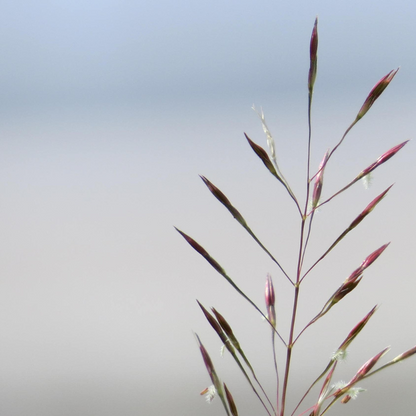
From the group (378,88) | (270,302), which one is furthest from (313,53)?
(270,302)

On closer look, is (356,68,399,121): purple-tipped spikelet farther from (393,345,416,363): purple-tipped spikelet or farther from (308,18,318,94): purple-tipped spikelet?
(393,345,416,363): purple-tipped spikelet

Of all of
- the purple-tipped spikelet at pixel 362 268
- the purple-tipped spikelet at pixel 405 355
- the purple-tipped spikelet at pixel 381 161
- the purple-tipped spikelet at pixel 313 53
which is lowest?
the purple-tipped spikelet at pixel 405 355

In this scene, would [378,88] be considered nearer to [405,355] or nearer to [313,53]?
[313,53]

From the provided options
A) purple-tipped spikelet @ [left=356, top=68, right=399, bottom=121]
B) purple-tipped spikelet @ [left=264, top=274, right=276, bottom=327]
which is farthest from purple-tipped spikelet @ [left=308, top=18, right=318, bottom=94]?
purple-tipped spikelet @ [left=264, top=274, right=276, bottom=327]

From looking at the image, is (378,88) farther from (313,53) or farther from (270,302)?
(270,302)

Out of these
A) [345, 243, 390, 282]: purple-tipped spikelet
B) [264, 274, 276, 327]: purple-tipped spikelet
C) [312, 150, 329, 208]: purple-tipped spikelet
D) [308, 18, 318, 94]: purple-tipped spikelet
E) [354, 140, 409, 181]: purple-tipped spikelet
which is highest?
[308, 18, 318, 94]: purple-tipped spikelet

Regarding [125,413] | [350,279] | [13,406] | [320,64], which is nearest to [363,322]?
[350,279]

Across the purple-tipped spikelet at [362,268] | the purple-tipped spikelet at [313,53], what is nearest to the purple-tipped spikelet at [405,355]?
the purple-tipped spikelet at [362,268]

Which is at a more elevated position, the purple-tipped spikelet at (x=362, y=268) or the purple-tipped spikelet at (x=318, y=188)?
the purple-tipped spikelet at (x=318, y=188)

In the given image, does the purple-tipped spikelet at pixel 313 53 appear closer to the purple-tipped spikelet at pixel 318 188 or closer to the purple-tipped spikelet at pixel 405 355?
the purple-tipped spikelet at pixel 318 188

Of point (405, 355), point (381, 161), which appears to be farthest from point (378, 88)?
point (405, 355)

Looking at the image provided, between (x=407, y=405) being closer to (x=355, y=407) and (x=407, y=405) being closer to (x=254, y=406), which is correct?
(x=355, y=407)

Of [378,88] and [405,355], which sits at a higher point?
[378,88]
